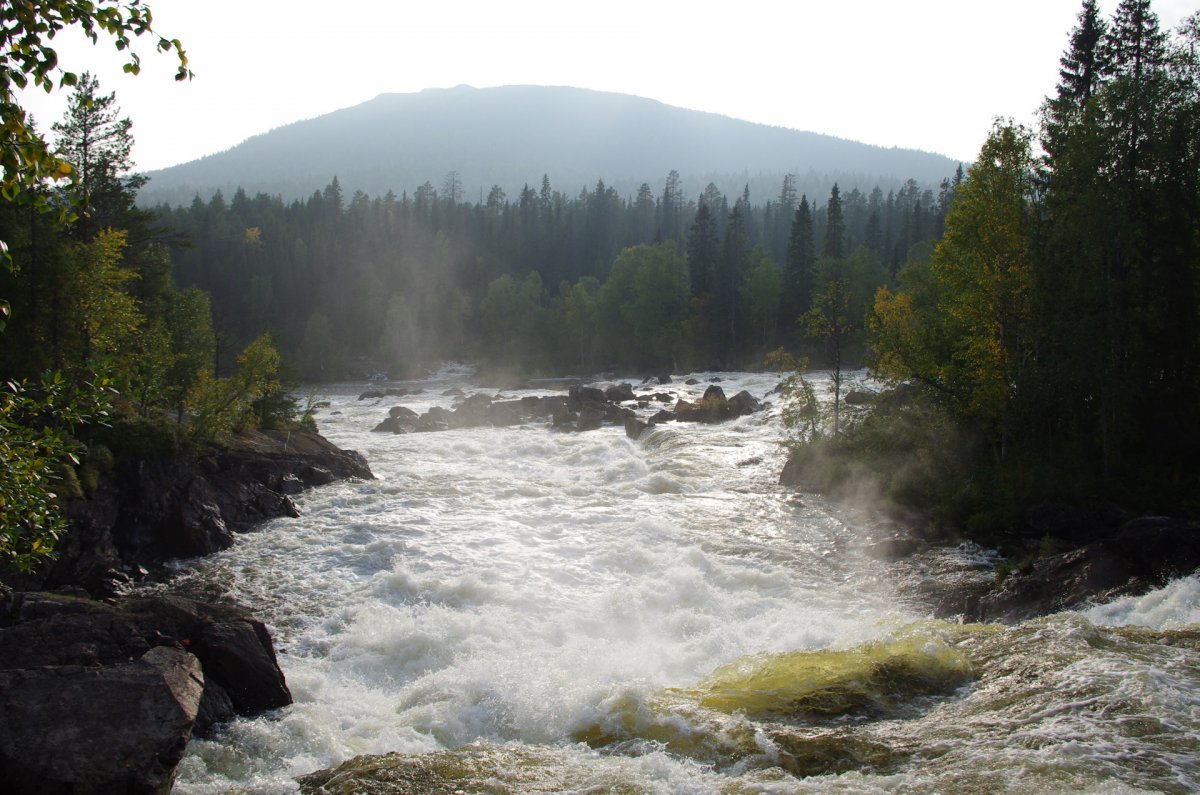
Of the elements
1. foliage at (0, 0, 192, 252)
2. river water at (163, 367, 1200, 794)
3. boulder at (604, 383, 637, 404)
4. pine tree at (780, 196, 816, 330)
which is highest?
pine tree at (780, 196, 816, 330)

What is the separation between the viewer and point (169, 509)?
19.9 m

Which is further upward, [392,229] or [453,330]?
[392,229]

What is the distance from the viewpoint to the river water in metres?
8.78

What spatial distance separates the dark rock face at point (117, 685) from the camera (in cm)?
805

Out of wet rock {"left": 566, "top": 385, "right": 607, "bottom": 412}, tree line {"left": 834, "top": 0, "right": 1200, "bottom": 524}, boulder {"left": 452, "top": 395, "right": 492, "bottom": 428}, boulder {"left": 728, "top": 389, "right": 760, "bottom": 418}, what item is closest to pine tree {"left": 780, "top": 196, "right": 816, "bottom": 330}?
wet rock {"left": 566, "top": 385, "right": 607, "bottom": 412}

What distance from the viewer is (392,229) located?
375ft

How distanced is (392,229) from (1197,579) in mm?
112650

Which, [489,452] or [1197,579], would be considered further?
[489,452]

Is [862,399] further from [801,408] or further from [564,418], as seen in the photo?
[564,418]

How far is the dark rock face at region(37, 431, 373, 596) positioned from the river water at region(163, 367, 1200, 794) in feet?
3.36

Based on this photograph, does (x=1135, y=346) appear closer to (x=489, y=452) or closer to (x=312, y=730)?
(x=312, y=730)

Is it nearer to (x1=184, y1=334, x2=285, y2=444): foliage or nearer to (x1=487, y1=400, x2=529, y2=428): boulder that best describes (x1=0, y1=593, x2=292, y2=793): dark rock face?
(x1=184, y1=334, x2=285, y2=444): foliage

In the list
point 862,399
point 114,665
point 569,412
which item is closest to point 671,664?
point 114,665

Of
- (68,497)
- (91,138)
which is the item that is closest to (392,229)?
(91,138)
